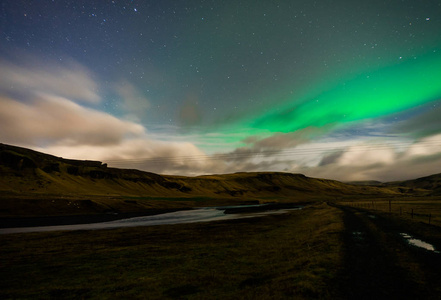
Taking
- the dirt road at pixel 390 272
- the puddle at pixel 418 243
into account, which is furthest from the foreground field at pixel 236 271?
the puddle at pixel 418 243

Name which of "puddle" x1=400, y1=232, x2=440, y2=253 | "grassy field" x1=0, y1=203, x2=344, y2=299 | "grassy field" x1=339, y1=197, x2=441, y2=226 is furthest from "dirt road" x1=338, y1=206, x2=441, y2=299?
"grassy field" x1=339, y1=197, x2=441, y2=226

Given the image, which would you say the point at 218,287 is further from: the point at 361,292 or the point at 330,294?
the point at 361,292

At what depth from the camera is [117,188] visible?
194875mm

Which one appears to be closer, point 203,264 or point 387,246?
point 203,264

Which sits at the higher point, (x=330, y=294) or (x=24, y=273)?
(x=330, y=294)

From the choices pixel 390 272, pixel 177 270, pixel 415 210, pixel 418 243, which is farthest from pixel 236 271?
pixel 415 210

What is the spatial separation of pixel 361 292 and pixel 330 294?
5.15ft

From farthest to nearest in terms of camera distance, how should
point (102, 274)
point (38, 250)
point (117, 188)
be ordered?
point (117, 188) → point (38, 250) → point (102, 274)

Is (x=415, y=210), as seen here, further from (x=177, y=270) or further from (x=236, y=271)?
(x=177, y=270)

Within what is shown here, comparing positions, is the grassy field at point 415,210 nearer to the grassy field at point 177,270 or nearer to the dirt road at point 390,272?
the dirt road at point 390,272

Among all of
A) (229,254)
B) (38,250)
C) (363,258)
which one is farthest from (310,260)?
(38,250)

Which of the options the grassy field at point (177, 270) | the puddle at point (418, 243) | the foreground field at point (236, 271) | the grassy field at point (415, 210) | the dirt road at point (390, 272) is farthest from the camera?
the grassy field at point (415, 210)

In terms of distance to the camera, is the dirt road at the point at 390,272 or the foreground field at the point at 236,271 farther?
the foreground field at the point at 236,271

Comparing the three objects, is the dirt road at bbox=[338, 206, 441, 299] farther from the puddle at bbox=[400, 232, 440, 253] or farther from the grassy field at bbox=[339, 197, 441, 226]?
the grassy field at bbox=[339, 197, 441, 226]
